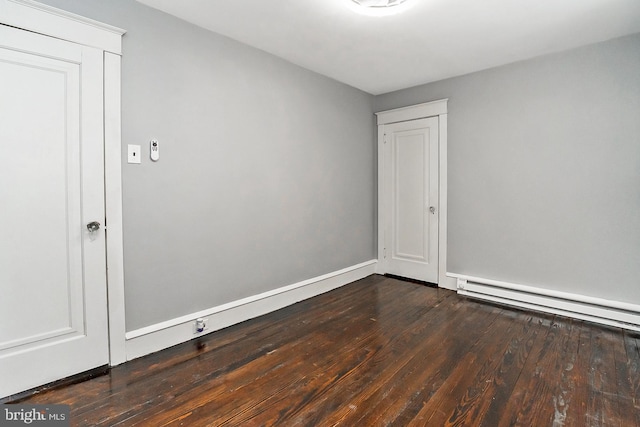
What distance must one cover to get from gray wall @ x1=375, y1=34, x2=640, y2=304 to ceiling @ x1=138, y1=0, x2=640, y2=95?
29 cm

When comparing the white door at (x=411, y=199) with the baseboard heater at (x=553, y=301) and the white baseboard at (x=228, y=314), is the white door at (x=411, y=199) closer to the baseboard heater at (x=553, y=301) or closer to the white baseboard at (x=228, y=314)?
the baseboard heater at (x=553, y=301)

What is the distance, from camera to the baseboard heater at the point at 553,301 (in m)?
2.90

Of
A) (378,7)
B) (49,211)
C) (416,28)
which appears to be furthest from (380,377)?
(416,28)

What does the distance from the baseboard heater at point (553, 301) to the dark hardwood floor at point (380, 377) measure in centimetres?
13

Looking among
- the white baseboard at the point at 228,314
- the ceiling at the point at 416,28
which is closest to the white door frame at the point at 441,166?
the ceiling at the point at 416,28

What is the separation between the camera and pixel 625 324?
2891 millimetres

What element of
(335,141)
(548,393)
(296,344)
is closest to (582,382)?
(548,393)

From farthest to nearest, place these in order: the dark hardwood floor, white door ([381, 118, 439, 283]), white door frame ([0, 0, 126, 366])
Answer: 1. white door ([381, 118, 439, 283])
2. white door frame ([0, 0, 126, 366])
3. the dark hardwood floor

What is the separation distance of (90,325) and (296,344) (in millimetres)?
1463

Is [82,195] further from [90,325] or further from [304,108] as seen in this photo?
[304,108]

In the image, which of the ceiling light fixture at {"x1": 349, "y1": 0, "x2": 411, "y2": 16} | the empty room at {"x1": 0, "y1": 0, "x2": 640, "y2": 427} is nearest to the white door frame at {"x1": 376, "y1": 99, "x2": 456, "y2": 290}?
the empty room at {"x1": 0, "y1": 0, "x2": 640, "y2": 427}

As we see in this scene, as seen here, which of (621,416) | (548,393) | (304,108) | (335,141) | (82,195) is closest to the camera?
(621,416)

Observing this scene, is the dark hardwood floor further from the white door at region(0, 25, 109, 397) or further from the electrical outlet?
the white door at region(0, 25, 109, 397)

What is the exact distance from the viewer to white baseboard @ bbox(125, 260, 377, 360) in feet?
7.86
